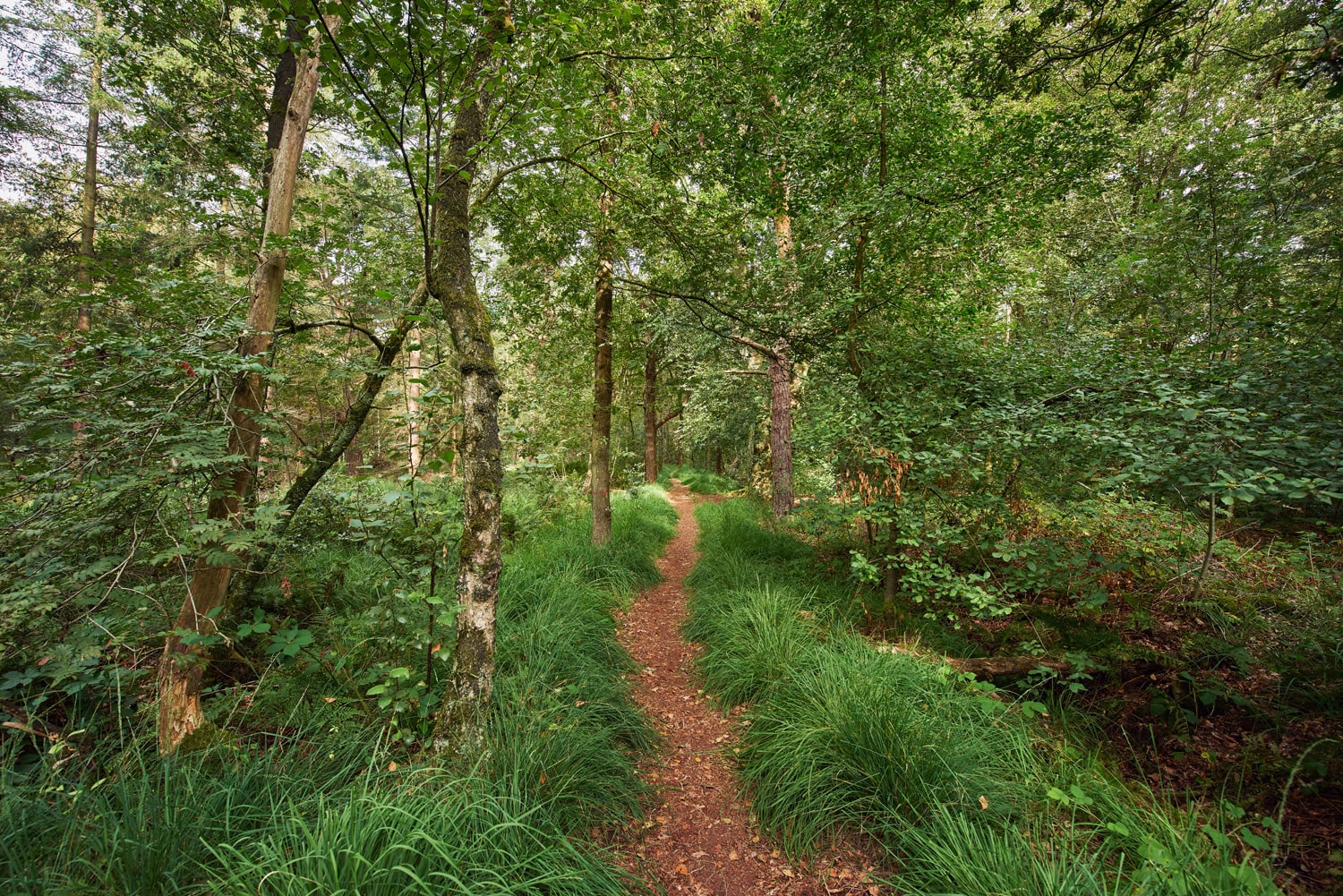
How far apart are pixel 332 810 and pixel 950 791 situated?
2944 mm

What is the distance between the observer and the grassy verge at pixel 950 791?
1.94m

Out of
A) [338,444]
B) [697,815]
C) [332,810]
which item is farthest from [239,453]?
[697,815]

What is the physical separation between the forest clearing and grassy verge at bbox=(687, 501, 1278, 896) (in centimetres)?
3

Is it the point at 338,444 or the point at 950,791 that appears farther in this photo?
the point at 338,444

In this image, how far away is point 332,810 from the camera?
175cm

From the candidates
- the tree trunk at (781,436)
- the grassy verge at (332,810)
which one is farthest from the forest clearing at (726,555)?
the tree trunk at (781,436)

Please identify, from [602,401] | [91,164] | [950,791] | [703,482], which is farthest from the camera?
[703,482]

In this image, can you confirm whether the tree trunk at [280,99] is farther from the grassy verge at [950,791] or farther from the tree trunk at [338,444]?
the grassy verge at [950,791]

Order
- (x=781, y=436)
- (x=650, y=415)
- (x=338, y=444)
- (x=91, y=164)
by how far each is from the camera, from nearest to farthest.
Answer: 1. (x=338, y=444)
2. (x=781, y=436)
3. (x=91, y=164)
4. (x=650, y=415)

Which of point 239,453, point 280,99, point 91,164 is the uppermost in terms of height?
point 91,164

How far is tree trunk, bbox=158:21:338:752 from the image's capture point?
238 cm

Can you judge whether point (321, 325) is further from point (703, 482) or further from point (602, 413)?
point (703, 482)

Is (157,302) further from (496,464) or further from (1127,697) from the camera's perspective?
(1127,697)

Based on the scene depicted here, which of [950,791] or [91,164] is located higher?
[91,164]
